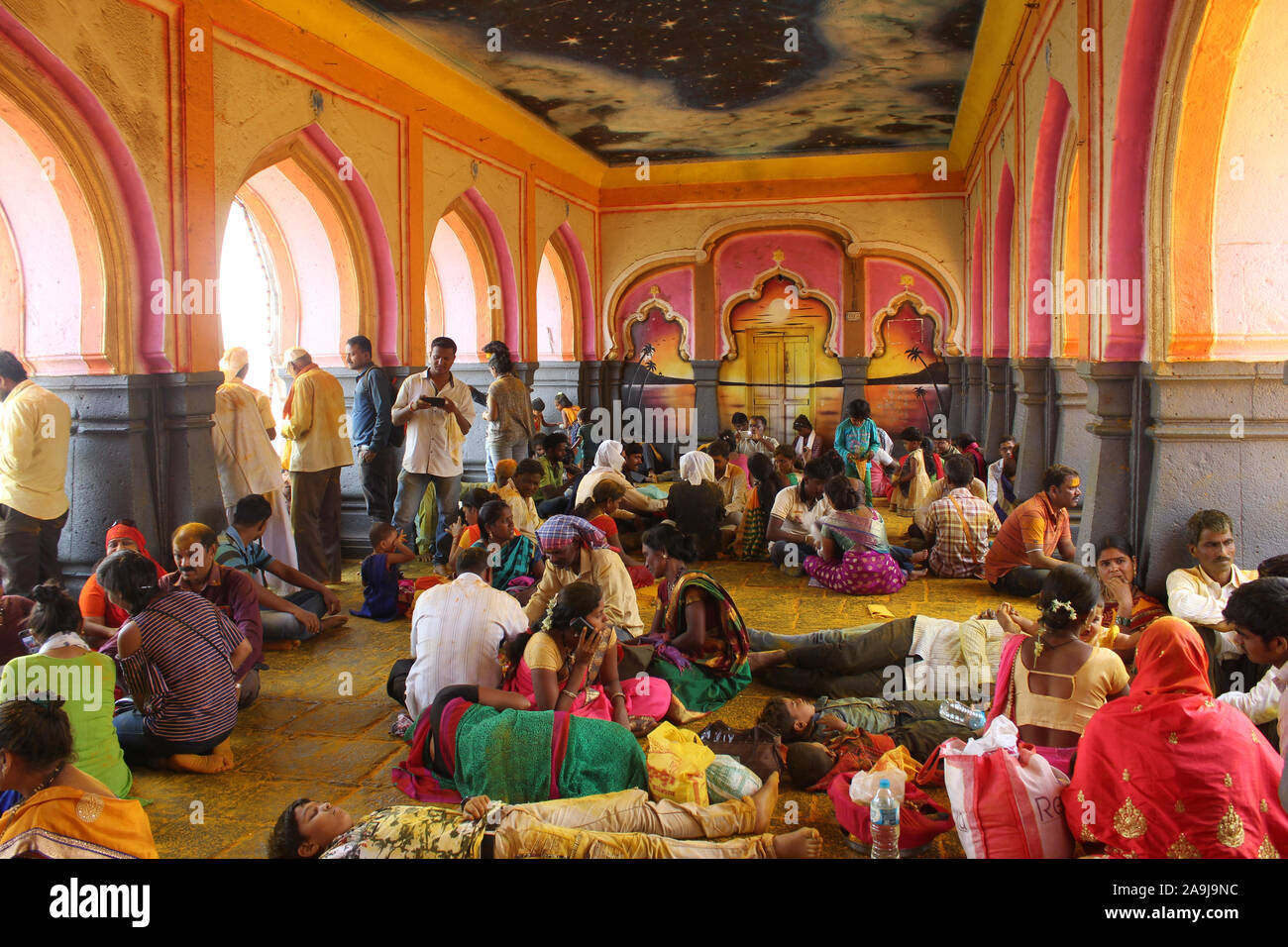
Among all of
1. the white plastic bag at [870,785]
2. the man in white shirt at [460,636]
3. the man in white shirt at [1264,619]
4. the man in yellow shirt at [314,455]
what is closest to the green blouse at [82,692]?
the man in white shirt at [460,636]

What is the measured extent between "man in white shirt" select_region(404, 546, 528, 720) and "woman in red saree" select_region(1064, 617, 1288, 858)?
219cm

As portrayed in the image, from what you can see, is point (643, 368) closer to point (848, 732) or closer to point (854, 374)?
point (854, 374)

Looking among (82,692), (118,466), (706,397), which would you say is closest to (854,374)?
(706,397)

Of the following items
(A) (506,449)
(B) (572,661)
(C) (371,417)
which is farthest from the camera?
(A) (506,449)

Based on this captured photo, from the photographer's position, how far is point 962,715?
411cm

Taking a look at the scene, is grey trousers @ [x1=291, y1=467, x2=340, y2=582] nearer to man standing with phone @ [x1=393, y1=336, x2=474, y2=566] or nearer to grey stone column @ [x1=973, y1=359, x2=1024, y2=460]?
man standing with phone @ [x1=393, y1=336, x2=474, y2=566]

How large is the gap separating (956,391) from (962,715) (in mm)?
10605

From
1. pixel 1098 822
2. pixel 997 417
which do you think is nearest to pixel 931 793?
pixel 1098 822

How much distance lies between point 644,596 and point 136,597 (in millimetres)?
3748

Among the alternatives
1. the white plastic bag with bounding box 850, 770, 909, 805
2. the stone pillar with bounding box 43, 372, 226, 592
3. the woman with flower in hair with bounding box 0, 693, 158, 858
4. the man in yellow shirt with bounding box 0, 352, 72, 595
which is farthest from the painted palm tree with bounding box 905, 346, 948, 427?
the woman with flower in hair with bounding box 0, 693, 158, 858

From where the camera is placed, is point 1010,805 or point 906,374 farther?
point 906,374

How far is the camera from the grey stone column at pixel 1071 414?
7.68m

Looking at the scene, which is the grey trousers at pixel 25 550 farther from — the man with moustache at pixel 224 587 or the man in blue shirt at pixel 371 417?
the man in blue shirt at pixel 371 417

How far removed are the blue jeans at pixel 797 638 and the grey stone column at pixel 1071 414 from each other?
3550mm
